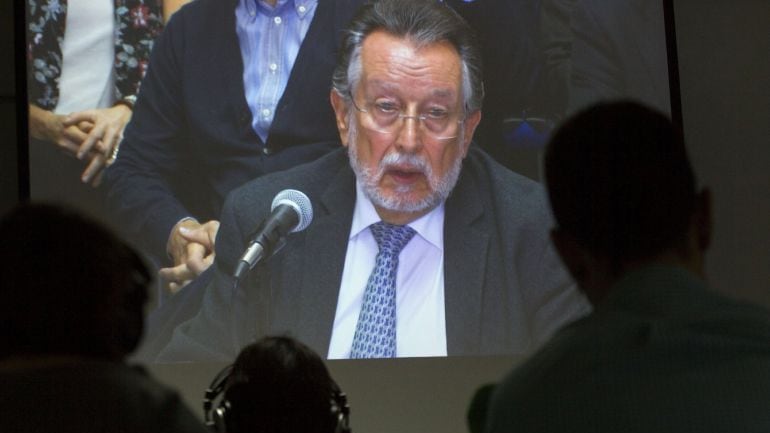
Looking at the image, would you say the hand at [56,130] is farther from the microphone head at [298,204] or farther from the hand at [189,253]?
the microphone head at [298,204]

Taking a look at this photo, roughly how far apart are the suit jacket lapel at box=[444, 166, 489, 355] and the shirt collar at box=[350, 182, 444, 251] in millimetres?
25

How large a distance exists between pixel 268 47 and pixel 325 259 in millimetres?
804

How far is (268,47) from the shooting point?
412 centimetres

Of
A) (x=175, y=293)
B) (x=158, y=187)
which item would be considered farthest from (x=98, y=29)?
(x=175, y=293)

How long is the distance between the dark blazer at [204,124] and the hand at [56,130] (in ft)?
0.52

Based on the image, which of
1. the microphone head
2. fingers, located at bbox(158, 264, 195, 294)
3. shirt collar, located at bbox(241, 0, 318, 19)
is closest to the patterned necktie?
the microphone head

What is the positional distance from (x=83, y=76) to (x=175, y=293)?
34.7 inches

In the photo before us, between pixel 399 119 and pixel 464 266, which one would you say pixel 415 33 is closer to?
pixel 399 119

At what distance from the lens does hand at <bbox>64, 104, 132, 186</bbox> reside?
4.12 meters

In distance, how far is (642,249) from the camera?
100cm

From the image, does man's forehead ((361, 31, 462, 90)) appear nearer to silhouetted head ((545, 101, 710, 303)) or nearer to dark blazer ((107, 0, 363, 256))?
dark blazer ((107, 0, 363, 256))

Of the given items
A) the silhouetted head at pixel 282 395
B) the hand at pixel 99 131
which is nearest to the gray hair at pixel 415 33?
the hand at pixel 99 131

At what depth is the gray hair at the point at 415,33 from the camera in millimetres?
4051

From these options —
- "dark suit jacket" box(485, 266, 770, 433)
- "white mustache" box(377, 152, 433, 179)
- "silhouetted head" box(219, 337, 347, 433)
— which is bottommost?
"white mustache" box(377, 152, 433, 179)
